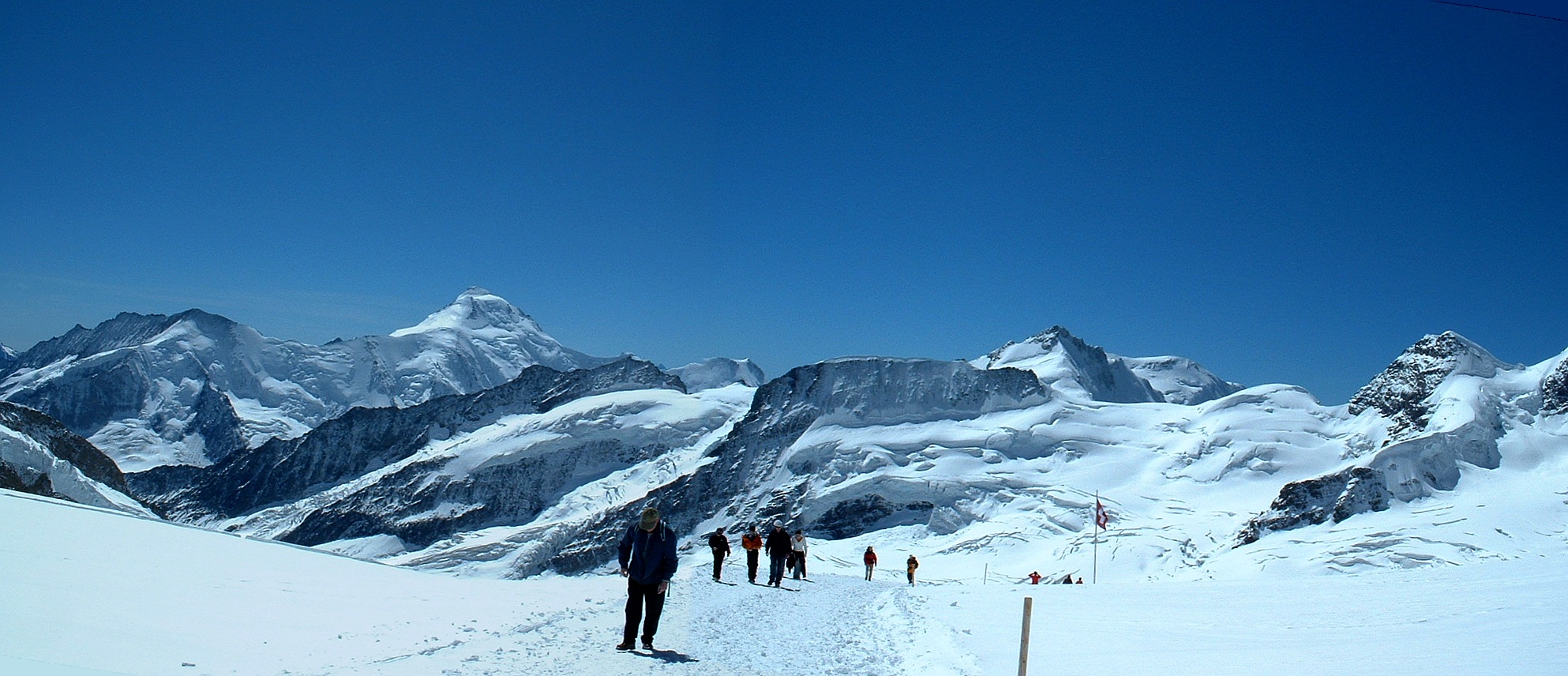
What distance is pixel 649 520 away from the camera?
12.5m

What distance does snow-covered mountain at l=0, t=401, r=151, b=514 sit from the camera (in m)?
78.5

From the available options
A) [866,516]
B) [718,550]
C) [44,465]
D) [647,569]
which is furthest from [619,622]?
[866,516]

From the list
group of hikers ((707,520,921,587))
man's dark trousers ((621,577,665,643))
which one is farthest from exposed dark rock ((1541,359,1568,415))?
man's dark trousers ((621,577,665,643))

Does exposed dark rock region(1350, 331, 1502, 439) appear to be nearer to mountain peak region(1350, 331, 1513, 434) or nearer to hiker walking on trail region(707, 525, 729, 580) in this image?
mountain peak region(1350, 331, 1513, 434)

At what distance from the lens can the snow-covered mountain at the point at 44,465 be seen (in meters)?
78.5

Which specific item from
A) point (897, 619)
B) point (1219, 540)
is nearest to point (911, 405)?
point (1219, 540)

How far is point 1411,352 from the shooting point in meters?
160

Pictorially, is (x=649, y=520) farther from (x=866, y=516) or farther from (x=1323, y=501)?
(x=866, y=516)

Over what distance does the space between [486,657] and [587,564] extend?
171 metres

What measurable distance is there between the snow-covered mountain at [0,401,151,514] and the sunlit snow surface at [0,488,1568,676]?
176 feet

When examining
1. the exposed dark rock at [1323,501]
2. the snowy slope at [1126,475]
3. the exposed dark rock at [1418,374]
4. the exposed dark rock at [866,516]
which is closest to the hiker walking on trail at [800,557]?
the snowy slope at [1126,475]

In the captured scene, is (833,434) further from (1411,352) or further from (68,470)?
(68,470)

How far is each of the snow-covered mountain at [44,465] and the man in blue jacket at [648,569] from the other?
196 ft

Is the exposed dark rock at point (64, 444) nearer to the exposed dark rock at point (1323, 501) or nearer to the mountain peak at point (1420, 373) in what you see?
the exposed dark rock at point (1323, 501)
